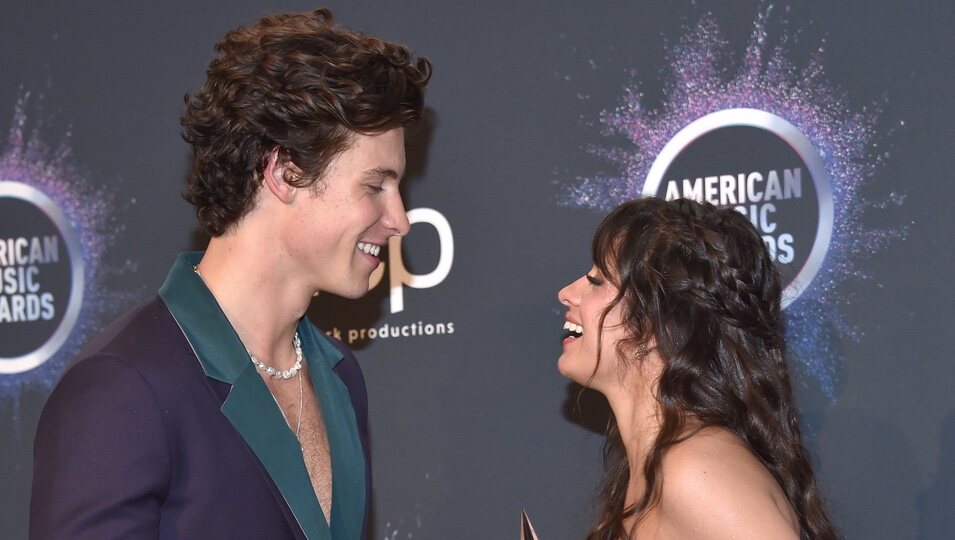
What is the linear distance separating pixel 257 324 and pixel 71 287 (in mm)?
1320

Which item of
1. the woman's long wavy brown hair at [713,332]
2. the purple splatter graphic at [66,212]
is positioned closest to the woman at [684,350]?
the woman's long wavy brown hair at [713,332]

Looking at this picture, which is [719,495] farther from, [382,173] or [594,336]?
[382,173]

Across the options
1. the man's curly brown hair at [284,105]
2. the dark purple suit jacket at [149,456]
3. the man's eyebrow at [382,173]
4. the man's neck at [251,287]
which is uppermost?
the man's curly brown hair at [284,105]

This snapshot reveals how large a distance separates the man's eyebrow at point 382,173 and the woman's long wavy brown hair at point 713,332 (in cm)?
44

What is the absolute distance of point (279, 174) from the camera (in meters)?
1.77

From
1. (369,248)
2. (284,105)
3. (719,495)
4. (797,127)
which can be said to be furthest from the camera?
(797,127)

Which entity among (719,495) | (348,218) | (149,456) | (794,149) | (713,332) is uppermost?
(794,149)

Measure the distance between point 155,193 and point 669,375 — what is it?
5.25ft

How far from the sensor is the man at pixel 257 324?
1.49 meters

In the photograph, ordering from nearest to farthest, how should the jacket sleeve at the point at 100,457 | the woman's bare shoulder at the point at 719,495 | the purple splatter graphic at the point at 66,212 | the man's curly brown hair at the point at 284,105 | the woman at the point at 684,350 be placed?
the jacket sleeve at the point at 100,457
the woman's bare shoulder at the point at 719,495
the man's curly brown hair at the point at 284,105
the woman at the point at 684,350
the purple splatter graphic at the point at 66,212

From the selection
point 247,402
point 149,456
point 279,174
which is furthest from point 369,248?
point 149,456

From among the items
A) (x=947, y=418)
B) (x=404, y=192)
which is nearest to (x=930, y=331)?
(x=947, y=418)

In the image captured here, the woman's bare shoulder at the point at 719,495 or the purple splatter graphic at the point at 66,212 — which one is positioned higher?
the purple splatter graphic at the point at 66,212

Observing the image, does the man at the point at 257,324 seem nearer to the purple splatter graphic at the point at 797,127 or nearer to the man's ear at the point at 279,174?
the man's ear at the point at 279,174
